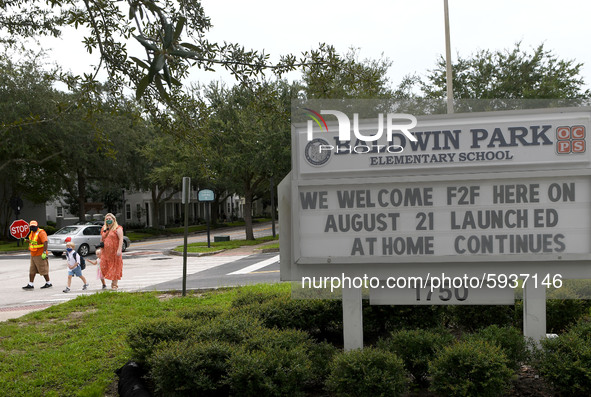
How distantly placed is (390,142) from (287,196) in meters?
1.04

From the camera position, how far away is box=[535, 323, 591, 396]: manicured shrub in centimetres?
393

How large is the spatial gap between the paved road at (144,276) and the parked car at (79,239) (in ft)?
2.90

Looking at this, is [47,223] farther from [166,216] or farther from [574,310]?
[574,310]

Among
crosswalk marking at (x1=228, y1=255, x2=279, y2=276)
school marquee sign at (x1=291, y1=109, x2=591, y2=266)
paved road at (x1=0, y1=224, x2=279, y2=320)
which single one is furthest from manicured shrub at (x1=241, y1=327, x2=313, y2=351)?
crosswalk marking at (x1=228, y1=255, x2=279, y2=276)

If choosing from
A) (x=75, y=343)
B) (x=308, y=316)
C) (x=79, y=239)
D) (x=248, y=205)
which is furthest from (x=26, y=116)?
(x=308, y=316)

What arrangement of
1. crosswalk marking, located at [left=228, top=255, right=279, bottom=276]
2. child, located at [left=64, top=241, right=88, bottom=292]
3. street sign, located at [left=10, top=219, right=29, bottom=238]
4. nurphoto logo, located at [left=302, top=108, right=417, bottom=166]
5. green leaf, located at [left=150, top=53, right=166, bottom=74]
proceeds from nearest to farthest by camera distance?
1. green leaf, located at [left=150, top=53, right=166, bottom=74]
2. nurphoto logo, located at [left=302, top=108, right=417, bottom=166]
3. child, located at [left=64, top=241, right=88, bottom=292]
4. crosswalk marking, located at [left=228, top=255, right=279, bottom=276]
5. street sign, located at [left=10, top=219, right=29, bottom=238]

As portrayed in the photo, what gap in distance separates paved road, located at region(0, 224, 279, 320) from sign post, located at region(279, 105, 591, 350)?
7.77 metres

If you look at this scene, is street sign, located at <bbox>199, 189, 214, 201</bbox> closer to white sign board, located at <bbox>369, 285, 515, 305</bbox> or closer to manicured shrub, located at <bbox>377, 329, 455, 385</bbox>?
white sign board, located at <bbox>369, 285, 515, 305</bbox>

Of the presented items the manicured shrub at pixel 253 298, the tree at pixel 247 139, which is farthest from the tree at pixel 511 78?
the manicured shrub at pixel 253 298

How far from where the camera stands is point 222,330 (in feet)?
16.3

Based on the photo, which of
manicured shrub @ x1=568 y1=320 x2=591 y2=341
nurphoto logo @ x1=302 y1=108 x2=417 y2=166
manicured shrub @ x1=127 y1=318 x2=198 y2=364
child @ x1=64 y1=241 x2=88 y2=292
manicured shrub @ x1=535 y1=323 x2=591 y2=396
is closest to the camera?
manicured shrub @ x1=535 y1=323 x2=591 y2=396

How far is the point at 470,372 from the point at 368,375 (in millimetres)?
689

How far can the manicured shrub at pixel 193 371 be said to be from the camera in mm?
4285

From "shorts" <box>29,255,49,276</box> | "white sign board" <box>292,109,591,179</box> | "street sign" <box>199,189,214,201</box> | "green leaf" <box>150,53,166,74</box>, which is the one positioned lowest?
"shorts" <box>29,255,49,276</box>
